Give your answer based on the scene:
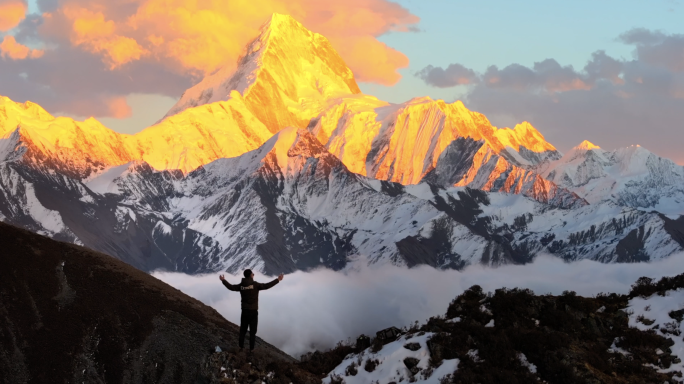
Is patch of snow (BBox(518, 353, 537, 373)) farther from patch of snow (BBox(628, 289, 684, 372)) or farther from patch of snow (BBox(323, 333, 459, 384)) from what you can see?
patch of snow (BBox(628, 289, 684, 372))

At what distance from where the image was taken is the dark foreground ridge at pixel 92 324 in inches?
2692

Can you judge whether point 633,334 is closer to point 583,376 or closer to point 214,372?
point 583,376

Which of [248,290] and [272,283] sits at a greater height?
[272,283]

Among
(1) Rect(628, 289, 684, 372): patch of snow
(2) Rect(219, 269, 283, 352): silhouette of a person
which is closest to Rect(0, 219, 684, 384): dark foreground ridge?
(1) Rect(628, 289, 684, 372): patch of snow

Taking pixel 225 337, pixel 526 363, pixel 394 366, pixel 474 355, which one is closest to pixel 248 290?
pixel 394 366

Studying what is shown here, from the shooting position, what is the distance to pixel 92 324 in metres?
72.6

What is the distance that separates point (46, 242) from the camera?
275 feet

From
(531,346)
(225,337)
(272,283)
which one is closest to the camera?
(531,346)

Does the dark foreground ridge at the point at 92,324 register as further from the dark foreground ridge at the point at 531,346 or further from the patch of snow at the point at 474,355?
the patch of snow at the point at 474,355

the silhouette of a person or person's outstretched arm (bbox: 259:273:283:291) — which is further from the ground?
person's outstretched arm (bbox: 259:273:283:291)

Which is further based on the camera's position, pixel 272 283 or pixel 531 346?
pixel 272 283

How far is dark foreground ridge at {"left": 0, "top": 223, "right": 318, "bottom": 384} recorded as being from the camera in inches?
2692

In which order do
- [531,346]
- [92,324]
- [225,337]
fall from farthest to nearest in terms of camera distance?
[92,324] → [225,337] → [531,346]

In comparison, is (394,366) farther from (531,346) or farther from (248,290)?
(248,290)
